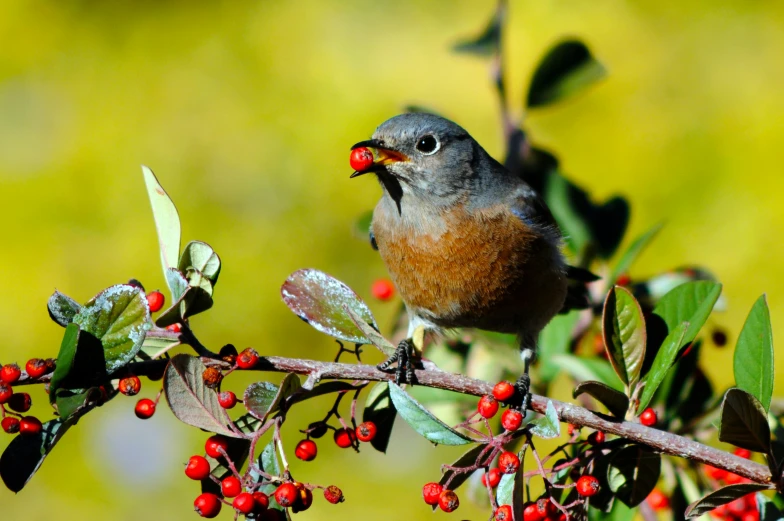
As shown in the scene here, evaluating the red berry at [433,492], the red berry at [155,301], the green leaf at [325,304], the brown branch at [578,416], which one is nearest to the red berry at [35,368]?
the brown branch at [578,416]

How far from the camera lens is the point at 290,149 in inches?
199

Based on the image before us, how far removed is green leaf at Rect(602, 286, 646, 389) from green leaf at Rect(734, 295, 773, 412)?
0.24 metres

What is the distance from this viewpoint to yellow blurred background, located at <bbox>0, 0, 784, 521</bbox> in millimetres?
4539

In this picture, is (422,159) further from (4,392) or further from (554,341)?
(4,392)

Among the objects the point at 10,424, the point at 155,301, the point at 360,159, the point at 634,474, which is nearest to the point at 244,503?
the point at 10,424

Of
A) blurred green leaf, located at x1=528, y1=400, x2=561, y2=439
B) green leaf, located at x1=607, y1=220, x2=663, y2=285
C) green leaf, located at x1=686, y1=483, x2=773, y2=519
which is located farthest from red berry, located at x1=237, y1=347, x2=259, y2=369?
green leaf, located at x1=607, y1=220, x2=663, y2=285

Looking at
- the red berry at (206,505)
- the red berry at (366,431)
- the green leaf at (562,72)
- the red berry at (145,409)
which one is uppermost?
the green leaf at (562,72)

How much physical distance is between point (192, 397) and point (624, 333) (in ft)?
3.66

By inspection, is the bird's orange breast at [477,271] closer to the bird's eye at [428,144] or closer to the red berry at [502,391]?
the bird's eye at [428,144]

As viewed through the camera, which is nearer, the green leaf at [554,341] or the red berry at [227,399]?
the red berry at [227,399]

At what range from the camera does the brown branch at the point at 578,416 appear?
198 centimetres

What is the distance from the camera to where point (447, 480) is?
2.08 m

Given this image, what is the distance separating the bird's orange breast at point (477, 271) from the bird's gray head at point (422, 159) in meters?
0.11

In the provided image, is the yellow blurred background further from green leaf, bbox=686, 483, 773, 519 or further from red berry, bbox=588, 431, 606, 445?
green leaf, bbox=686, 483, 773, 519
